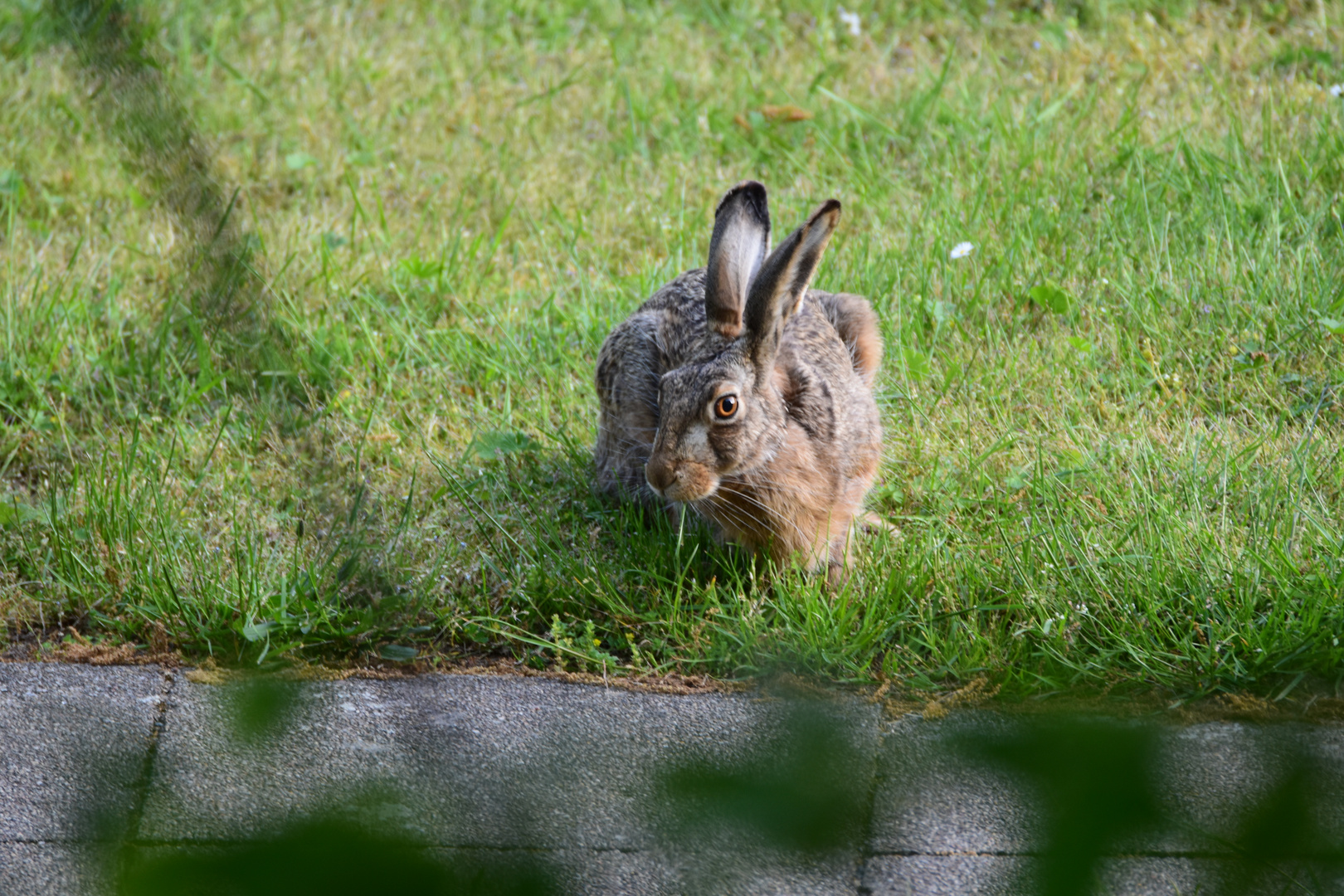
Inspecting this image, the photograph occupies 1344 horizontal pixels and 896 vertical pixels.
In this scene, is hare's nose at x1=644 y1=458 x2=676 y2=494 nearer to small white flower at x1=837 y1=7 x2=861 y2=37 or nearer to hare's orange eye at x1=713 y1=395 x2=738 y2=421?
hare's orange eye at x1=713 y1=395 x2=738 y2=421

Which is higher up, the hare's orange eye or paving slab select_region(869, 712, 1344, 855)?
paving slab select_region(869, 712, 1344, 855)

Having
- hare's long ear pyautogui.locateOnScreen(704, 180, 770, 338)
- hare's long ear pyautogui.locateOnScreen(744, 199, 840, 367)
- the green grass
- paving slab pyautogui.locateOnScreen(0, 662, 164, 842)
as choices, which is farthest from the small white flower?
paving slab pyautogui.locateOnScreen(0, 662, 164, 842)

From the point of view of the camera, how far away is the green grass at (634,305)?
Result: 309 centimetres

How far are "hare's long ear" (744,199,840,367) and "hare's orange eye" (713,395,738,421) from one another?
0.54 feet

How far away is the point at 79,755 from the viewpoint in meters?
1.06

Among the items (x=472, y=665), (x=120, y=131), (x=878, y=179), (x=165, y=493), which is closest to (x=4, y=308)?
(x=165, y=493)

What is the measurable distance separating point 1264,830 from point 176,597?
9.88 feet

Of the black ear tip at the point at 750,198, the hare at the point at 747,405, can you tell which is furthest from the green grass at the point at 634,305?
→ the black ear tip at the point at 750,198

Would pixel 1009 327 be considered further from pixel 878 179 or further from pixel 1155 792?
pixel 1155 792

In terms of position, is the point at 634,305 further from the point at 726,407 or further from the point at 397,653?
the point at 397,653

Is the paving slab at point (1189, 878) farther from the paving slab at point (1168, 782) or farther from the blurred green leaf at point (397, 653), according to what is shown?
the blurred green leaf at point (397, 653)

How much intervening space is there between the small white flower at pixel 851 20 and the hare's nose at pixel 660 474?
4302 millimetres

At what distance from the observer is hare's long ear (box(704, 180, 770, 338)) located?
3.41 meters

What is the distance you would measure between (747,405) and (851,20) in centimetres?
418
